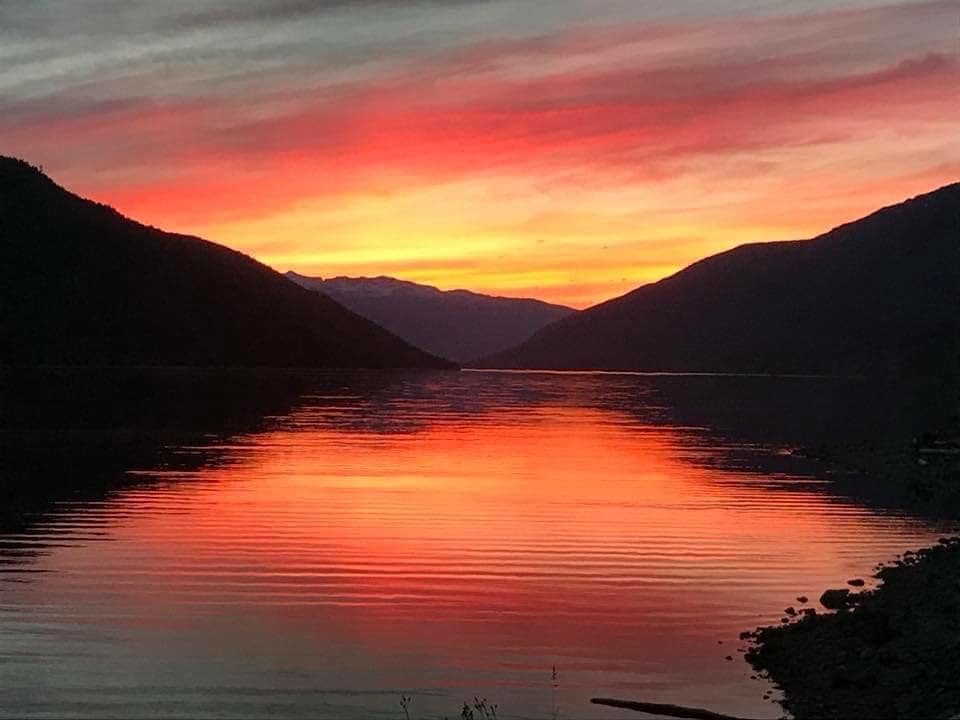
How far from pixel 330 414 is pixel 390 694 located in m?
72.7

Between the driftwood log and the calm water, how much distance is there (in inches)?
23.7

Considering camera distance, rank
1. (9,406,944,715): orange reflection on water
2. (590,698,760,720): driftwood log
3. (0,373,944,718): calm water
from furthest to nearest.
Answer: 1. (9,406,944,715): orange reflection on water
2. (0,373,944,718): calm water
3. (590,698,760,720): driftwood log

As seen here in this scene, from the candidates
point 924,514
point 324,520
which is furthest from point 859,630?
point 924,514

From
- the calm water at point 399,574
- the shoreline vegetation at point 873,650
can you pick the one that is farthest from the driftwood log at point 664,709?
the calm water at point 399,574

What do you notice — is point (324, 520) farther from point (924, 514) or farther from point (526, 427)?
point (526, 427)

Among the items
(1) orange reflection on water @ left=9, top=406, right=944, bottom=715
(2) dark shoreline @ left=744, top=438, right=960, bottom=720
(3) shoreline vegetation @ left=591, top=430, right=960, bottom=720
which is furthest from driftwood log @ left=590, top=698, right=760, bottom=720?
(2) dark shoreline @ left=744, top=438, right=960, bottom=720

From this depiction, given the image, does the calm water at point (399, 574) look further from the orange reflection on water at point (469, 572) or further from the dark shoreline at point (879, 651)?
the dark shoreline at point (879, 651)

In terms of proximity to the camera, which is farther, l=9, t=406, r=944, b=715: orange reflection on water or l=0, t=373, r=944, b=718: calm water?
l=9, t=406, r=944, b=715: orange reflection on water

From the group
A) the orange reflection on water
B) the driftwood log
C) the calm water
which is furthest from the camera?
the orange reflection on water

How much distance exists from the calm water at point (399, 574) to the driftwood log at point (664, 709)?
0.60 metres

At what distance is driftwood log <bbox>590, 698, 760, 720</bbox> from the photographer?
1472 centimetres

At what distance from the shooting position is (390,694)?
54.2 feet

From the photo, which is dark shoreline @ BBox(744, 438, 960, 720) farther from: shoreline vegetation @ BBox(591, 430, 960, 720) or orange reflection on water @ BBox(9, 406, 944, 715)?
orange reflection on water @ BBox(9, 406, 944, 715)

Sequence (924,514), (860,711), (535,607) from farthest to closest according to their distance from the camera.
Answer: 1. (924,514)
2. (535,607)
3. (860,711)
